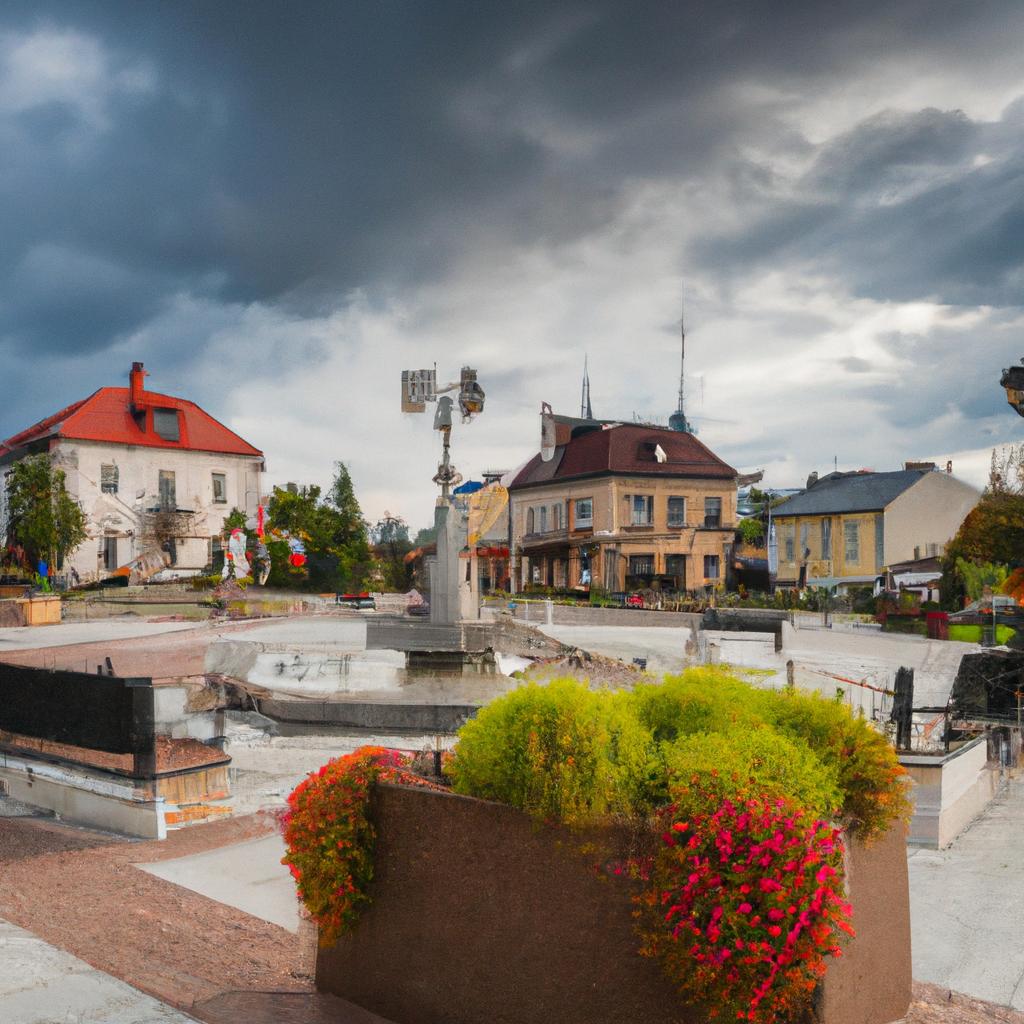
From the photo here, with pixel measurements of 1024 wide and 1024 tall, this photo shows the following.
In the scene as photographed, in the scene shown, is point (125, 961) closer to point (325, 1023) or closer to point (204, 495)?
point (325, 1023)

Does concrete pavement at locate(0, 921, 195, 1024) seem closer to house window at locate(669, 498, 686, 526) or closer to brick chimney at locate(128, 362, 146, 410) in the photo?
house window at locate(669, 498, 686, 526)

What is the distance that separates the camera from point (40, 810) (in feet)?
33.0

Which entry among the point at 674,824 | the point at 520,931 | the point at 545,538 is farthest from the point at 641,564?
the point at 674,824

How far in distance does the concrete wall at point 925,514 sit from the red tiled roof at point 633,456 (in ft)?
30.5

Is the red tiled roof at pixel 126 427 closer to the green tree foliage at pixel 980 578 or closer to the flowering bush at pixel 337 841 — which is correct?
the green tree foliage at pixel 980 578

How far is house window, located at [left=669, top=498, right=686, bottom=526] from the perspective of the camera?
160 feet

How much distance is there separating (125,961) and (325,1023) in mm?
1625

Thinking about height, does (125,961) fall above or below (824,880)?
below

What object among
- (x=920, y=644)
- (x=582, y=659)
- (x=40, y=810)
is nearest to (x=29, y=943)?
(x=40, y=810)

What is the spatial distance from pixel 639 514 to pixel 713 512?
13.4 ft

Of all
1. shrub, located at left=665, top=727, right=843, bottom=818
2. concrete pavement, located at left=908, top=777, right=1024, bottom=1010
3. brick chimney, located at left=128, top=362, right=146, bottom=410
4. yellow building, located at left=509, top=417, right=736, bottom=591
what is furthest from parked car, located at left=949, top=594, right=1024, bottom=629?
brick chimney, located at left=128, top=362, right=146, bottom=410

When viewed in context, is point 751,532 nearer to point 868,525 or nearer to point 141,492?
point 868,525

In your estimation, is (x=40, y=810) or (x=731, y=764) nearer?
(x=731, y=764)

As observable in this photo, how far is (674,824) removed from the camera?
3.92 metres
